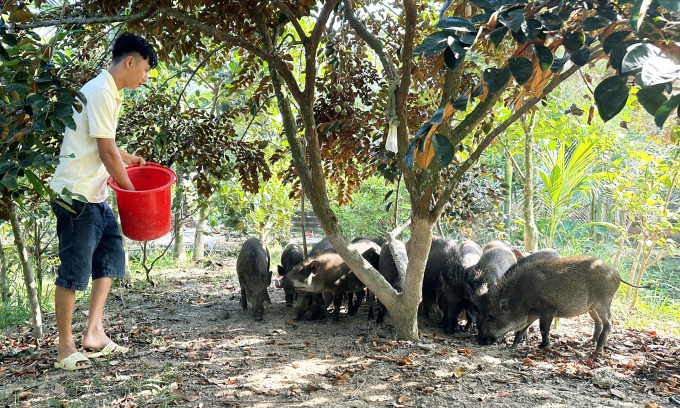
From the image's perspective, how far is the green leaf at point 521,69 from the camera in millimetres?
1711

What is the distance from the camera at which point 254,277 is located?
5.82 meters

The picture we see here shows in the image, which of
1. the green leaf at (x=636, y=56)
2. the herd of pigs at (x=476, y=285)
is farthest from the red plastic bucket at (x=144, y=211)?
the green leaf at (x=636, y=56)

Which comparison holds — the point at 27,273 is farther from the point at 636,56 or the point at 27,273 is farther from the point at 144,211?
the point at 636,56

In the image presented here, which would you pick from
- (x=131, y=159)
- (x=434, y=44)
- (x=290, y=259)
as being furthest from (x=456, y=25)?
(x=290, y=259)

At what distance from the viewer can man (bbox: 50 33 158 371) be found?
3.48m

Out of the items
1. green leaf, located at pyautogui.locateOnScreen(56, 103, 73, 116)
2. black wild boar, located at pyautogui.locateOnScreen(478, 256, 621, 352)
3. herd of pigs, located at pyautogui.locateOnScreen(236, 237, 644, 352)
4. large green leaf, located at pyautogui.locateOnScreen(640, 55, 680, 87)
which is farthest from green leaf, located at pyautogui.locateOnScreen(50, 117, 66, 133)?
black wild boar, located at pyautogui.locateOnScreen(478, 256, 621, 352)

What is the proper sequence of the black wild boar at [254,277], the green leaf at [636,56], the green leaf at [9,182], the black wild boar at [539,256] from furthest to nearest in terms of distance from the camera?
the black wild boar at [254,277], the black wild boar at [539,256], the green leaf at [9,182], the green leaf at [636,56]

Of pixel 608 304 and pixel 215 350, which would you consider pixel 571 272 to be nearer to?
pixel 608 304

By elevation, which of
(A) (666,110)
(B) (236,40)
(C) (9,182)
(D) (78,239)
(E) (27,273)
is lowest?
(E) (27,273)

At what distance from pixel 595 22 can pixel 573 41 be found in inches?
3.6

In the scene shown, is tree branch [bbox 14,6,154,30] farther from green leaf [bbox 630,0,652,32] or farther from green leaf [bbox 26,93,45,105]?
green leaf [bbox 630,0,652,32]

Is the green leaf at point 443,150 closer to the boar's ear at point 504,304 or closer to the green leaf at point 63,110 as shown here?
the green leaf at point 63,110

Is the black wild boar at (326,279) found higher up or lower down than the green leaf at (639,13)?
lower down

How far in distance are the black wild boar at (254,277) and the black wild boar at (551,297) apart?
90.5 inches
